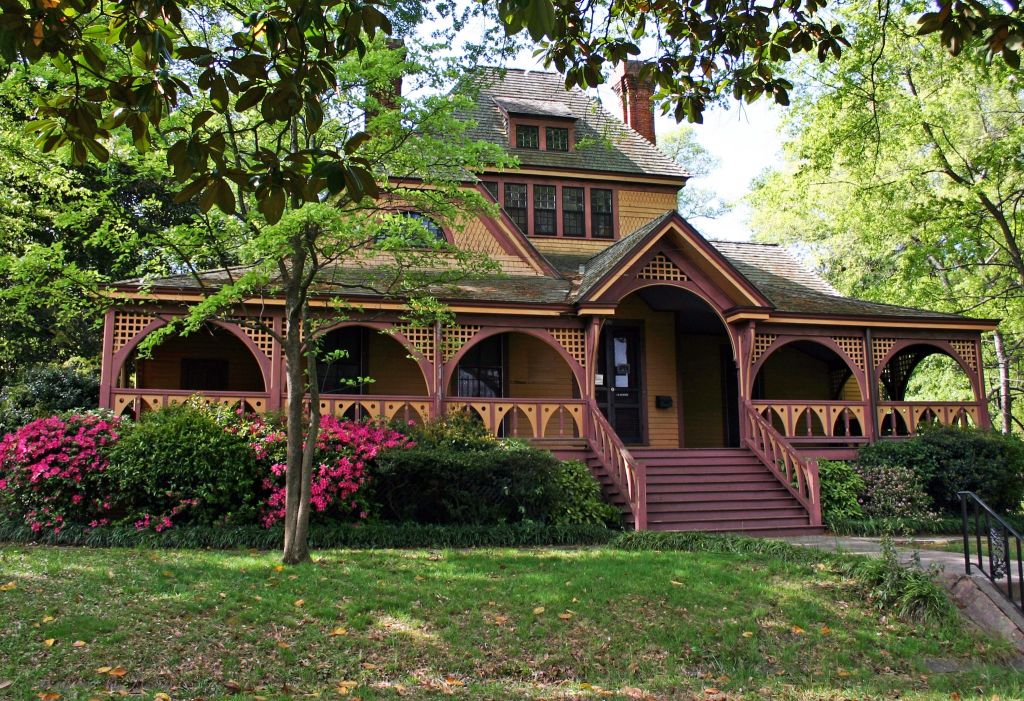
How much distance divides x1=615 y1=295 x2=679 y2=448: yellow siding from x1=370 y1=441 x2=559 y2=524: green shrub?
21.3 feet

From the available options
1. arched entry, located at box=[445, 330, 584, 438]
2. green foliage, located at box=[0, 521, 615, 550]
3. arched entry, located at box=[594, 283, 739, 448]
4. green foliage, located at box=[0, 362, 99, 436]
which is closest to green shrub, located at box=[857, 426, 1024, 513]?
arched entry, located at box=[594, 283, 739, 448]

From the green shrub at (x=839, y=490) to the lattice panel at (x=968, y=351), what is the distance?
5.02 metres

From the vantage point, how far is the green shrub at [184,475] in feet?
38.2

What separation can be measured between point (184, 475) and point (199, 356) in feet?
21.9

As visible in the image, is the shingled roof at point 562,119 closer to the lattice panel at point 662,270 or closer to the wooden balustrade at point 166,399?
the lattice panel at point 662,270

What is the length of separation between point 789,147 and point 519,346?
9970mm

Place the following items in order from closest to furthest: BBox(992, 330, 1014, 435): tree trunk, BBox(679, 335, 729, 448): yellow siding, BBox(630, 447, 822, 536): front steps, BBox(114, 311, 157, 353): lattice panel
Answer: BBox(630, 447, 822, 536): front steps < BBox(114, 311, 157, 353): lattice panel < BBox(679, 335, 729, 448): yellow siding < BBox(992, 330, 1014, 435): tree trunk

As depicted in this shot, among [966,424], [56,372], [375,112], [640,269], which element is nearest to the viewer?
[375,112]

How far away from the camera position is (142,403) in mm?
13984

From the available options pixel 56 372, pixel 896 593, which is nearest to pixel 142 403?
pixel 56 372

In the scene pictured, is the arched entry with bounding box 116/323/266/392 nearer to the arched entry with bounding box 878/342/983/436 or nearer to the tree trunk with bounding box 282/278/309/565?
the tree trunk with bounding box 282/278/309/565

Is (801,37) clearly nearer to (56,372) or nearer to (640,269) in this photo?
(640,269)

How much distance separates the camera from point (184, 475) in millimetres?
11758

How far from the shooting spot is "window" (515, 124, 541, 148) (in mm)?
21641
